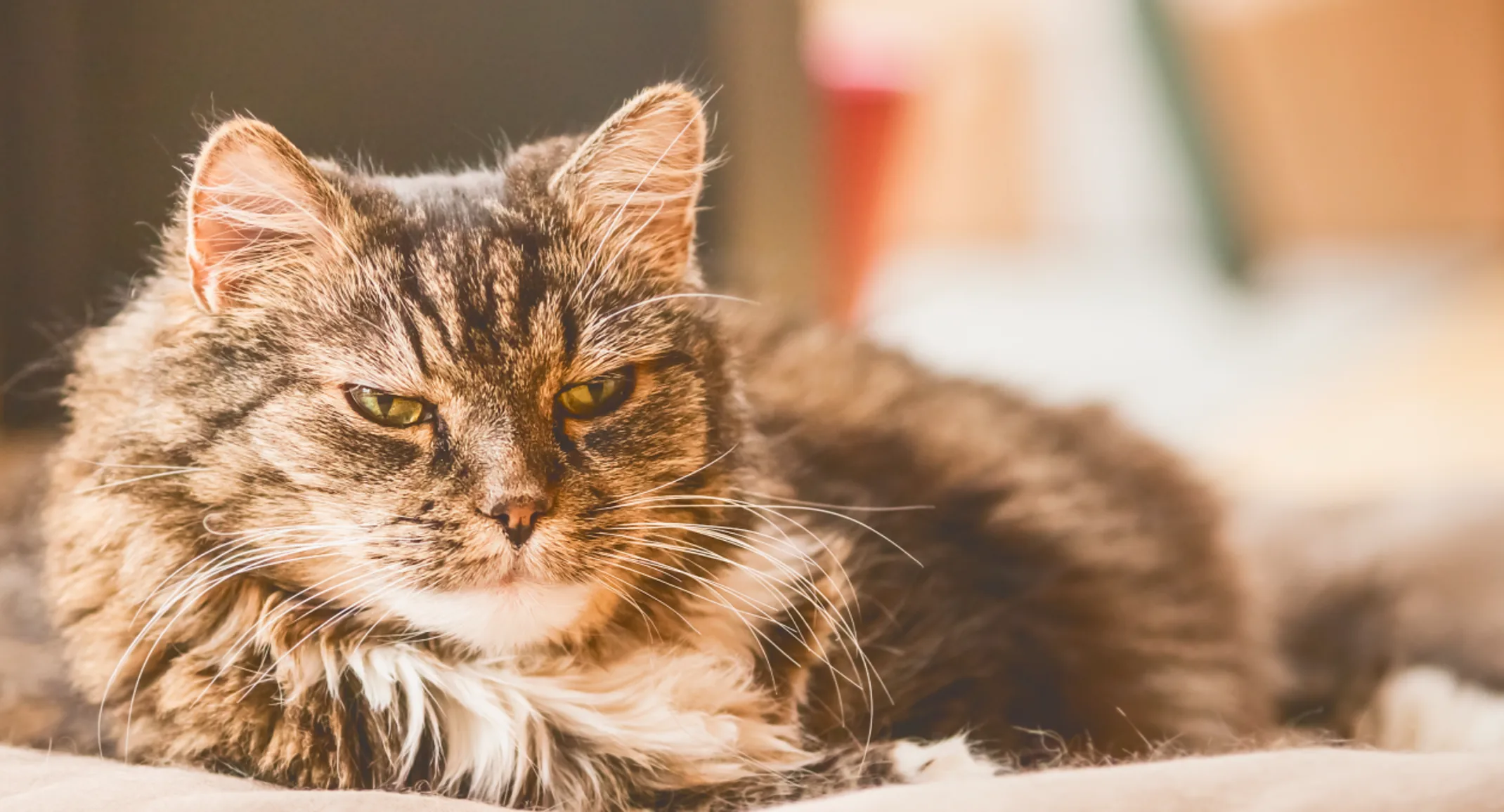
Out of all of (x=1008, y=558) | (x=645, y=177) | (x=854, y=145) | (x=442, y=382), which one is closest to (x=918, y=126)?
(x=854, y=145)

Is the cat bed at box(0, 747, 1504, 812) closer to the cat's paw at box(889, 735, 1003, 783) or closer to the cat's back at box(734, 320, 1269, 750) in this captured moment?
the cat's paw at box(889, 735, 1003, 783)

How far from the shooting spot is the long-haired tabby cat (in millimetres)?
794

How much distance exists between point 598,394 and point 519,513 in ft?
0.35

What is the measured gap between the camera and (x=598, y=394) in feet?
2.77

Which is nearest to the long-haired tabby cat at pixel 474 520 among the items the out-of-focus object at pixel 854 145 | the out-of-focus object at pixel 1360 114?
the out-of-focus object at pixel 854 145

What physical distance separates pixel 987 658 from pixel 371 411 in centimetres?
55

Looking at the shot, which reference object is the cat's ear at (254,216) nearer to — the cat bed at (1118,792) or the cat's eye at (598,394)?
the cat's eye at (598,394)

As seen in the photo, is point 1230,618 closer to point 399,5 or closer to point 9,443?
point 399,5

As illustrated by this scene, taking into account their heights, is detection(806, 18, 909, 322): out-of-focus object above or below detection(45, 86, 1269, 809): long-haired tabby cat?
above

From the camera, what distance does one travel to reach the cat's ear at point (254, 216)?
0.77 metres

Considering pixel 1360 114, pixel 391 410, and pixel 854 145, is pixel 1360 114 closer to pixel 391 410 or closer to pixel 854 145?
pixel 854 145

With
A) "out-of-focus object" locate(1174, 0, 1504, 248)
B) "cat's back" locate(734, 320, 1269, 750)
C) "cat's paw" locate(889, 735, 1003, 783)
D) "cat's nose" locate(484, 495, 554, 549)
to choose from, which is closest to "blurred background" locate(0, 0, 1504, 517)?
"out-of-focus object" locate(1174, 0, 1504, 248)

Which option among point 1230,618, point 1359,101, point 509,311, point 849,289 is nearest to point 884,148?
point 849,289

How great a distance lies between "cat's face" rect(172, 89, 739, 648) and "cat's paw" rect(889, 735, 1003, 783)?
0.77ft
